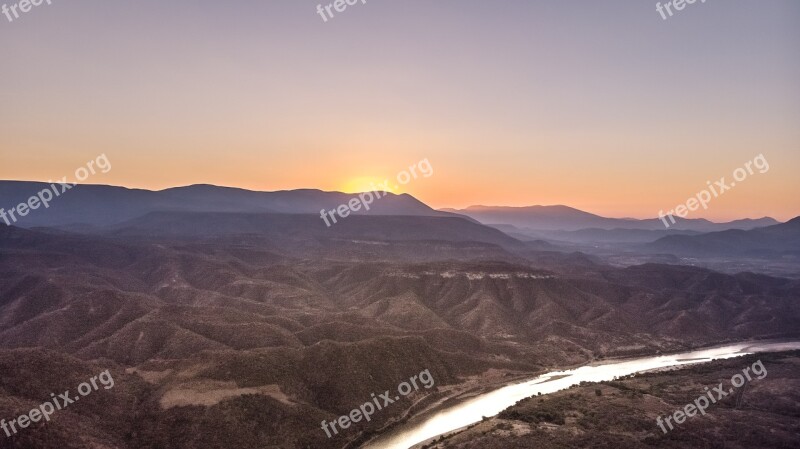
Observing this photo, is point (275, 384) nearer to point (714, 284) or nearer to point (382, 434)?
point (382, 434)

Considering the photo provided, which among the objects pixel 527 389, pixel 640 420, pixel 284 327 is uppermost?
pixel 284 327

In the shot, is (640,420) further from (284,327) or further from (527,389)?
(284,327)

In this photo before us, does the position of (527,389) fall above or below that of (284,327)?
below

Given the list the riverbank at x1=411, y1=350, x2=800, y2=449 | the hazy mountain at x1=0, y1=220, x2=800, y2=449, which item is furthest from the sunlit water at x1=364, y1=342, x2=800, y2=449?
the hazy mountain at x1=0, y1=220, x2=800, y2=449

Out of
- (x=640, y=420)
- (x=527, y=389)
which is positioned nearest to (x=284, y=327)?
(x=527, y=389)

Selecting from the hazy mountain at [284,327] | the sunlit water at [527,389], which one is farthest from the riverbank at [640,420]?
the hazy mountain at [284,327]

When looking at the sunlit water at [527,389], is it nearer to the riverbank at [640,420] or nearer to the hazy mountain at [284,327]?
the riverbank at [640,420]

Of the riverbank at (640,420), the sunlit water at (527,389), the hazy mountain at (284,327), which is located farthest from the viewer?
the sunlit water at (527,389)

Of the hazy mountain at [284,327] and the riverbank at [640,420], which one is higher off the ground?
the hazy mountain at [284,327]

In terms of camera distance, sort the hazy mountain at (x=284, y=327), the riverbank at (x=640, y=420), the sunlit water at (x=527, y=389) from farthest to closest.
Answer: the sunlit water at (x=527, y=389) < the hazy mountain at (x=284, y=327) < the riverbank at (x=640, y=420)

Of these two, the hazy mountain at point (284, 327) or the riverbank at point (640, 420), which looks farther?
the hazy mountain at point (284, 327)
